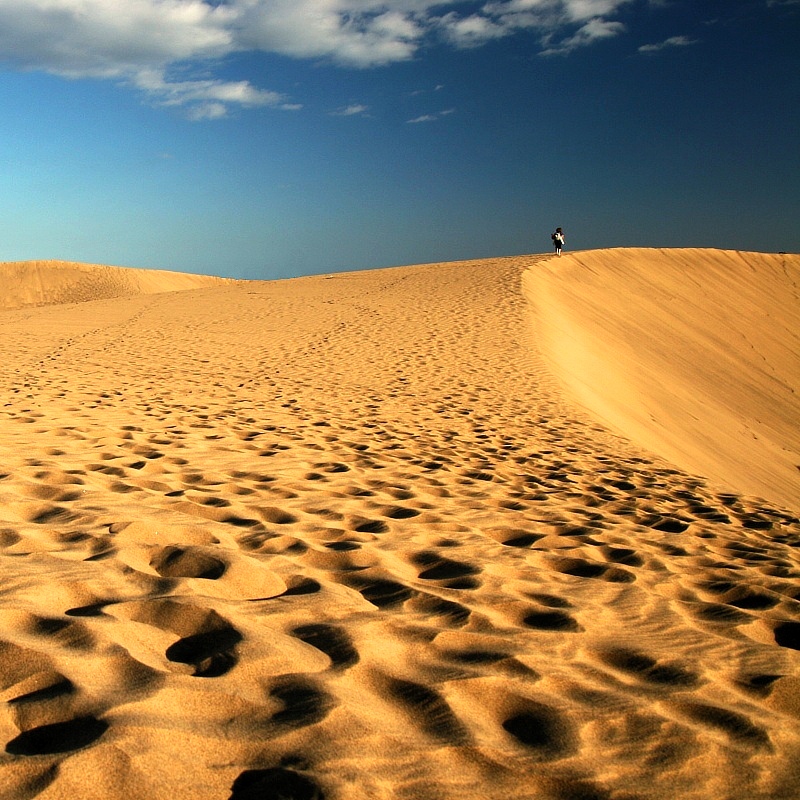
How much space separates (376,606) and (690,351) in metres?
17.5

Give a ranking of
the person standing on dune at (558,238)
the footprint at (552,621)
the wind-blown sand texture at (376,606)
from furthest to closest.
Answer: the person standing on dune at (558,238) → the footprint at (552,621) → the wind-blown sand texture at (376,606)

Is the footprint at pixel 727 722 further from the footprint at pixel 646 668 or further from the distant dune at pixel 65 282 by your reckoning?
the distant dune at pixel 65 282

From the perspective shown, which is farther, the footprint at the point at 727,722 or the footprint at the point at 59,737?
the footprint at the point at 727,722

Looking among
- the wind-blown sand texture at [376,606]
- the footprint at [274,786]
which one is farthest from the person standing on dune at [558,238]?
the footprint at [274,786]

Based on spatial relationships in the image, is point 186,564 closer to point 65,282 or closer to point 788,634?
point 788,634

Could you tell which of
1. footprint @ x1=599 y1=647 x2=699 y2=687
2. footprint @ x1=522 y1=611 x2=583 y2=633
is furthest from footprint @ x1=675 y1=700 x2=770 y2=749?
footprint @ x1=522 y1=611 x2=583 y2=633

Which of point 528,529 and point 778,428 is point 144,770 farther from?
point 778,428

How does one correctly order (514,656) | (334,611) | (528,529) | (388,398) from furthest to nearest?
(388,398), (528,529), (334,611), (514,656)

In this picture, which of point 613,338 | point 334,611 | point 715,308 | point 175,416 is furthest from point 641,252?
point 334,611

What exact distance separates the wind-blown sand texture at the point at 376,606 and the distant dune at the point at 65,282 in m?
41.2

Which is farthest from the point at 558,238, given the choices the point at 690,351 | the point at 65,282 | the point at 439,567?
the point at 65,282

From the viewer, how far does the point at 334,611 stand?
8.68 feet

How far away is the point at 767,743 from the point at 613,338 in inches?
644

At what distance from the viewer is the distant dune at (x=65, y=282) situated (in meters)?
46.5
